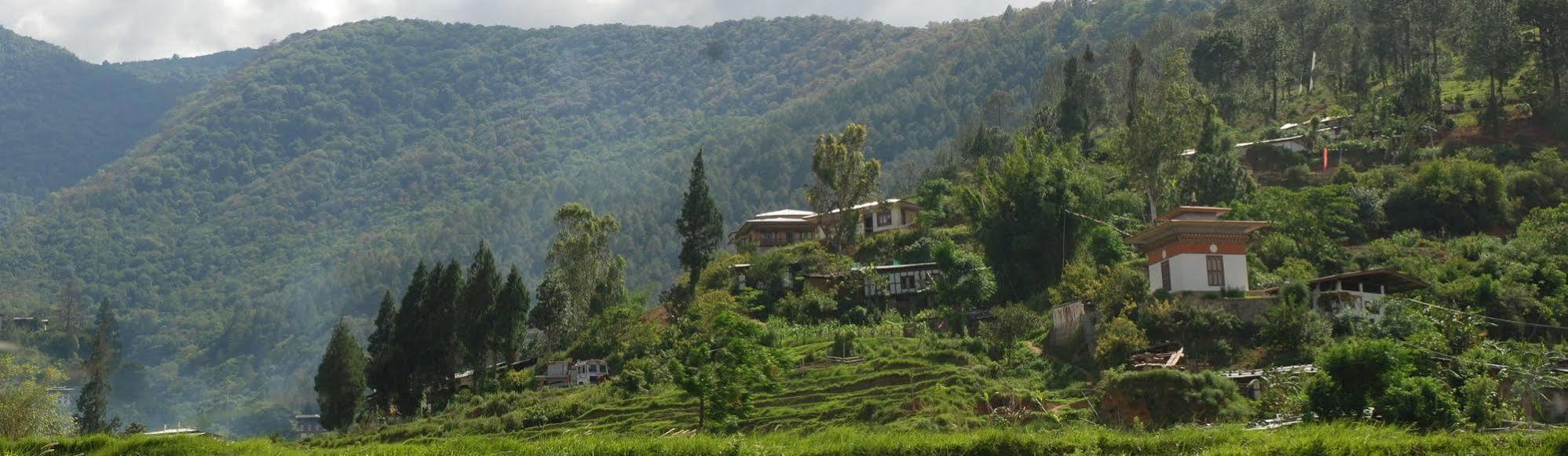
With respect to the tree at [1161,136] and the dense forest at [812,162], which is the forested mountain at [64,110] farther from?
the tree at [1161,136]

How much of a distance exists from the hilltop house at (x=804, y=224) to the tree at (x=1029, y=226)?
1362cm

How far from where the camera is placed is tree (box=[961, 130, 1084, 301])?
45.6 meters

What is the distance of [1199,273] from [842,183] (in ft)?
73.4

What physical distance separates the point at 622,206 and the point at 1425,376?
92.5m

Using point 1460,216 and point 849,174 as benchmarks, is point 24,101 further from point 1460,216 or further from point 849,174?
point 1460,216

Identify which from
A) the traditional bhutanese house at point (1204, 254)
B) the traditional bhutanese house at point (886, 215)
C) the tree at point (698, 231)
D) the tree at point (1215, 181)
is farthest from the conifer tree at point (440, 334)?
the tree at point (1215, 181)

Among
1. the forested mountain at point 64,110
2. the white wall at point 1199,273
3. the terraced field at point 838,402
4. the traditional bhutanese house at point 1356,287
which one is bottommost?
the terraced field at point 838,402

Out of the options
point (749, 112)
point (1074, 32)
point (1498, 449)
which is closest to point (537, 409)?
point (1498, 449)

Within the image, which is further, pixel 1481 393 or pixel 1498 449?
pixel 1481 393

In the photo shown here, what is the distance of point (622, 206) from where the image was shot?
115062 millimetres

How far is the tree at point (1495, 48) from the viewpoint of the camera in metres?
55.9

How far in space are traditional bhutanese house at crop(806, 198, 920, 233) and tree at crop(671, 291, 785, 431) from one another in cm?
2336

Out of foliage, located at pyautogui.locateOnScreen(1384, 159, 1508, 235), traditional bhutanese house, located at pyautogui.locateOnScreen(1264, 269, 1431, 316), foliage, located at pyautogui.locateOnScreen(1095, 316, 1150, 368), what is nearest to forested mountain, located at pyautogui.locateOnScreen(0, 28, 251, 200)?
foliage, located at pyautogui.locateOnScreen(1384, 159, 1508, 235)

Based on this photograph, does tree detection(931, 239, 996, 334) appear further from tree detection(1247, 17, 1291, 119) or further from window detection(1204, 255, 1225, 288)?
tree detection(1247, 17, 1291, 119)
